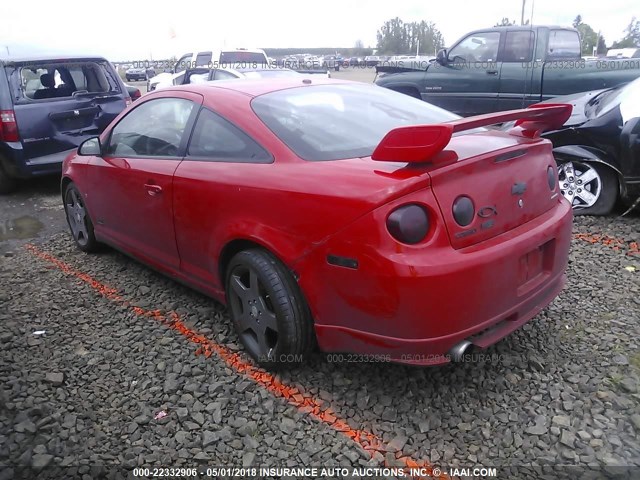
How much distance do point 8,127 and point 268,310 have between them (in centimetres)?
519

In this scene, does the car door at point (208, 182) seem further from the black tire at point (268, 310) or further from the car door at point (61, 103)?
the car door at point (61, 103)

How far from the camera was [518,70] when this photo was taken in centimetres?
808

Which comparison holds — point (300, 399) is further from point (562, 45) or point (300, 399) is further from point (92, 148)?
point (562, 45)

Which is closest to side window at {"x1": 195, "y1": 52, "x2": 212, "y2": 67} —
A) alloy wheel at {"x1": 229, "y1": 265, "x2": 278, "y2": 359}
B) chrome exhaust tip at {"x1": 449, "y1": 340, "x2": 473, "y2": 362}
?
alloy wheel at {"x1": 229, "y1": 265, "x2": 278, "y2": 359}

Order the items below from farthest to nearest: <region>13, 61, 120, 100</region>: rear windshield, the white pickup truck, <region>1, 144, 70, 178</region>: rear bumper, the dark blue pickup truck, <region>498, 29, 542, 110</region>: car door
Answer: the white pickup truck
<region>498, 29, 542, 110</region>: car door
the dark blue pickup truck
<region>13, 61, 120, 100</region>: rear windshield
<region>1, 144, 70, 178</region>: rear bumper

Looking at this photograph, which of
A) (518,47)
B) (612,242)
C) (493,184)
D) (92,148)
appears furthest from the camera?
(518,47)

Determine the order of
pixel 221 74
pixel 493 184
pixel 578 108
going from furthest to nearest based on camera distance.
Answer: pixel 221 74, pixel 578 108, pixel 493 184

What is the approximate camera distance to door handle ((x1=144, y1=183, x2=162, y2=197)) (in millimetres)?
3314

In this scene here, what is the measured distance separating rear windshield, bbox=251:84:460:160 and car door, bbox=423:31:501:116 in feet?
17.8

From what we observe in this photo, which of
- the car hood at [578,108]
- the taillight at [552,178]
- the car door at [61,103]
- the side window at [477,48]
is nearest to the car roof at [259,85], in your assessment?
the taillight at [552,178]

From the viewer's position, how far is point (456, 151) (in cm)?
243

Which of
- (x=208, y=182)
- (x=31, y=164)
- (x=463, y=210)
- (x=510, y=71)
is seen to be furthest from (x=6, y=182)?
(x=510, y=71)

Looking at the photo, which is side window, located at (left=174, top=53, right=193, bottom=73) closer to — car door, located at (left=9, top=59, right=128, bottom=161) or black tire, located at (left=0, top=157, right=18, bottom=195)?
car door, located at (left=9, top=59, right=128, bottom=161)

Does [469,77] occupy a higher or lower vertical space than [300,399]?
higher
